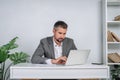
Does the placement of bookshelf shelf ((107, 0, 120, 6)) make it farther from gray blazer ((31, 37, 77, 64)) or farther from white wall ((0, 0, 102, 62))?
gray blazer ((31, 37, 77, 64))

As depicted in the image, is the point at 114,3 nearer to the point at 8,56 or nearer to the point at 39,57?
the point at 39,57

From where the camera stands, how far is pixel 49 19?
4621 millimetres

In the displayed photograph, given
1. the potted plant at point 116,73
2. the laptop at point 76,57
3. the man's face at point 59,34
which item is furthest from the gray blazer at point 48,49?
the potted plant at point 116,73

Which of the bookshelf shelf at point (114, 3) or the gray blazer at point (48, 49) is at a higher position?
the bookshelf shelf at point (114, 3)

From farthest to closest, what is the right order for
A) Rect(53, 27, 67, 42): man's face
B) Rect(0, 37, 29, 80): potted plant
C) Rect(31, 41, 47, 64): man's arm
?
1. Rect(0, 37, 29, 80): potted plant
2. Rect(53, 27, 67, 42): man's face
3. Rect(31, 41, 47, 64): man's arm

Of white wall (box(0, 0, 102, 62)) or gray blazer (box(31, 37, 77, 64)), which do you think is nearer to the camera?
gray blazer (box(31, 37, 77, 64))

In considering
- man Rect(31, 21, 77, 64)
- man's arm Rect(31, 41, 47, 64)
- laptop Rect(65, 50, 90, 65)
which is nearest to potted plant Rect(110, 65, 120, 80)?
man Rect(31, 21, 77, 64)

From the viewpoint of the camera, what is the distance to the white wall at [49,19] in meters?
4.61

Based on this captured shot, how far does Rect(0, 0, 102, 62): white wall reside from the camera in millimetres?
4613

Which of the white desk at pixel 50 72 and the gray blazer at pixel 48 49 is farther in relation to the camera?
the gray blazer at pixel 48 49

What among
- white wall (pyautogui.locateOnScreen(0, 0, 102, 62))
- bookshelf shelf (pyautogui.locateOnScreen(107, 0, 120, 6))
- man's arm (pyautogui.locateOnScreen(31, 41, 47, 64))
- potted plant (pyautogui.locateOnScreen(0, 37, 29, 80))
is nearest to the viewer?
man's arm (pyautogui.locateOnScreen(31, 41, 47, 64))

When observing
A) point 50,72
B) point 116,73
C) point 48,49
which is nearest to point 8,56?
point 48,49


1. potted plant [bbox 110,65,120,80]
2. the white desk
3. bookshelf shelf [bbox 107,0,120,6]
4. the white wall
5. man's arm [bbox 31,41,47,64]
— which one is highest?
bookshelf shelf [bbox 107,0,120,6]

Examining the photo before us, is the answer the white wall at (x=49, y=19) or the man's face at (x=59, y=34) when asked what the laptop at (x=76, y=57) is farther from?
the white wall at (x=49, y=19)
